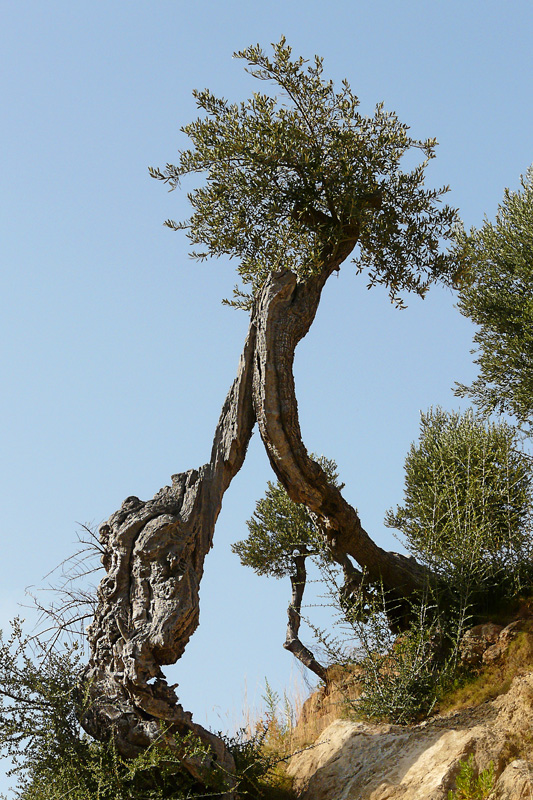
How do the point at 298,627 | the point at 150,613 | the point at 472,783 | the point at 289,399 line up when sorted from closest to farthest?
the point at 472,783, the point at 150,613, the point at 289,399, the point at 298,627

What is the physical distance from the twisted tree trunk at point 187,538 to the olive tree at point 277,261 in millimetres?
20

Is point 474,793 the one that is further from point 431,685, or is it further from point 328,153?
point 328,153

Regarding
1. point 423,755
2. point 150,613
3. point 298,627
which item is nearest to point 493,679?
point 423,755

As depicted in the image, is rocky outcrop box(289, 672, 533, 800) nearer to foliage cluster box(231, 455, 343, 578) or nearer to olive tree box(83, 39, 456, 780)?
olive tree box(83, 39, 456, 780)

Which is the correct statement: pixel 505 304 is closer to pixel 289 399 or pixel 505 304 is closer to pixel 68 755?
pixel 289 399

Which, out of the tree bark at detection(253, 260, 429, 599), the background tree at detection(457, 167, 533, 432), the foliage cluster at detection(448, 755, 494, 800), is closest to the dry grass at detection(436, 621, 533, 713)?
the tree bark at detection(253, 260, 429, 599)

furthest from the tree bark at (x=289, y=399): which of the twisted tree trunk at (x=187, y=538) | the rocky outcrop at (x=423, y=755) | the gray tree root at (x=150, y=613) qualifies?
the rocky outcrop at (x=423, y=755)

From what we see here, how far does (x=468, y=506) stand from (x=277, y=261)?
432cm

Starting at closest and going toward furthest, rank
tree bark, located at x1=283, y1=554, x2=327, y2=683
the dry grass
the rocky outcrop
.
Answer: the rocky outcrop
the dry grass
tree bark, located at x1=283, y1=554, x2=327, y2=683

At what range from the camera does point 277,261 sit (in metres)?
10.4

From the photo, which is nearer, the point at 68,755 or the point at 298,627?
the point at 68,755

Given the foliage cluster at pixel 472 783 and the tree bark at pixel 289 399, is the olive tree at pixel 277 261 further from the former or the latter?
the foliage cluster at pixel 472 783

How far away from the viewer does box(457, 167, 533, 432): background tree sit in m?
14.3

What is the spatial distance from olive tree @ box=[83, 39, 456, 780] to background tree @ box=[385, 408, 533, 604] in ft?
2.96
